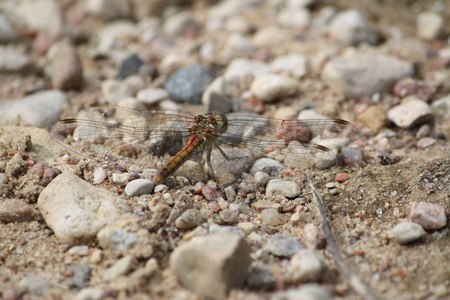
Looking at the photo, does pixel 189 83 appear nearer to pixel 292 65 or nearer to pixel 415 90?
pixel 292 65

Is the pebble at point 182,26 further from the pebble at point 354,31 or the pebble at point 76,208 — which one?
the pebble at point 76,208

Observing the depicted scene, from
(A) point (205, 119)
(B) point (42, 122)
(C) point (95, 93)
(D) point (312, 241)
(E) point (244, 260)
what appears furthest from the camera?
(C) point (95, 93)

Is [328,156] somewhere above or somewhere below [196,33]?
below

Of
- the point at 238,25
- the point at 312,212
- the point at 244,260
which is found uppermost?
the point at 238,25

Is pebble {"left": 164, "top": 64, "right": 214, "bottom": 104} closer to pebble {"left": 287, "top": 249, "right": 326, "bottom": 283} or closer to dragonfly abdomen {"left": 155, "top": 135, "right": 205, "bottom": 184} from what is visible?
dragonfly abdomen {"left": 155, "top": 135, "right": 205, "bottom": 184}

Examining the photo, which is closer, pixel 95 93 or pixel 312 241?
pixel 312 241

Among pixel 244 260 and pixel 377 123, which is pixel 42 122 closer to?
pixel 244 260

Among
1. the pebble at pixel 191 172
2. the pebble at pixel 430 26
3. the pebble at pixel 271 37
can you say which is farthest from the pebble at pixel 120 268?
the pebble at pixel 430 26

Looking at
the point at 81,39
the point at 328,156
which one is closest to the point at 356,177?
the point at 328,156
